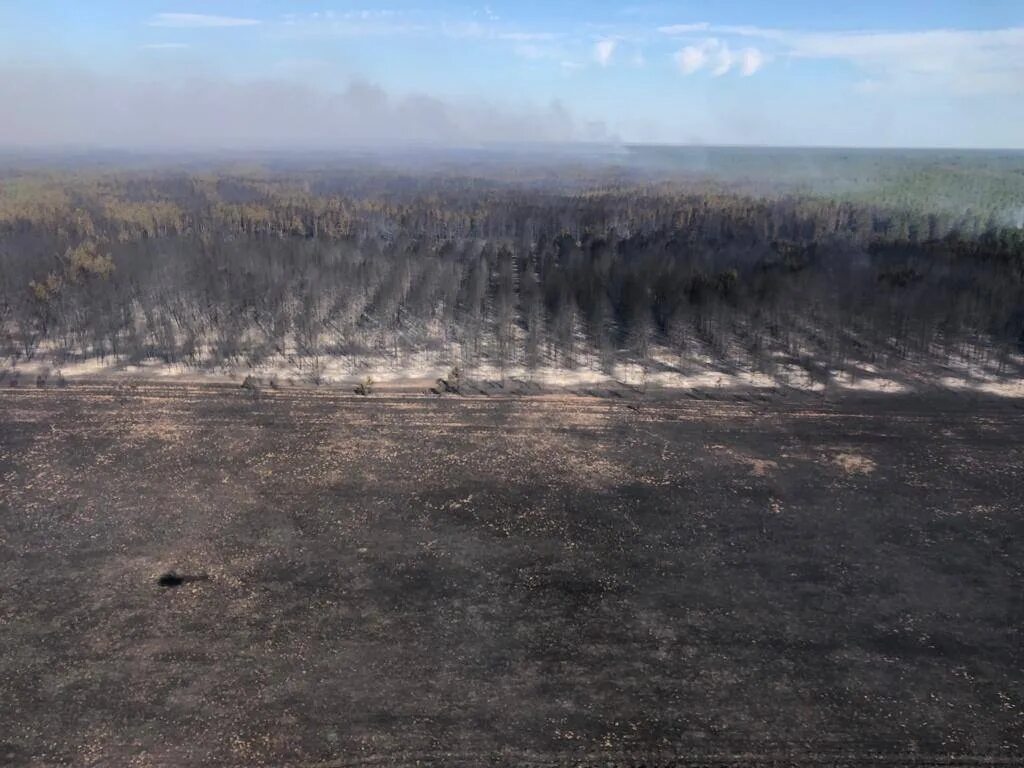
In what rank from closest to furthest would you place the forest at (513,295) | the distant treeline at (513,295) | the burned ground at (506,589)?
the burned ground at (506,589) → the forest at (513,295) → the distant treeline at (513,295)

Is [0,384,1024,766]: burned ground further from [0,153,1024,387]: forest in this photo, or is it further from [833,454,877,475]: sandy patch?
[0,153,1024,387]: forest

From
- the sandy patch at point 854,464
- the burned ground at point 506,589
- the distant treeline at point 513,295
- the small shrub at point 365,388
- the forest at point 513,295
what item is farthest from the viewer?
the distant treeline at point 513,295

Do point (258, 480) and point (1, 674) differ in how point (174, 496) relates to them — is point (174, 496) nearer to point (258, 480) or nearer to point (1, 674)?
point (258, 480)

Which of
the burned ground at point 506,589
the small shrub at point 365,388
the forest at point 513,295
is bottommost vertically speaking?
the burned ground at point 506,589

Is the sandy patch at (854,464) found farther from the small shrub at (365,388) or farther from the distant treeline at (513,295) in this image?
the small shrub at (365,388)

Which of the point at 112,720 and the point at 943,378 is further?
the point at 943,378

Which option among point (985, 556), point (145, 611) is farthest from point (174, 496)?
point (985, 556)

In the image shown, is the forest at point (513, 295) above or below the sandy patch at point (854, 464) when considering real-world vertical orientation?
above

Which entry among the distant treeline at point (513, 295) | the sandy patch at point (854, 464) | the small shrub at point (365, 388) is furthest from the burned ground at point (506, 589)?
the distant treeline at point (513, 295)
